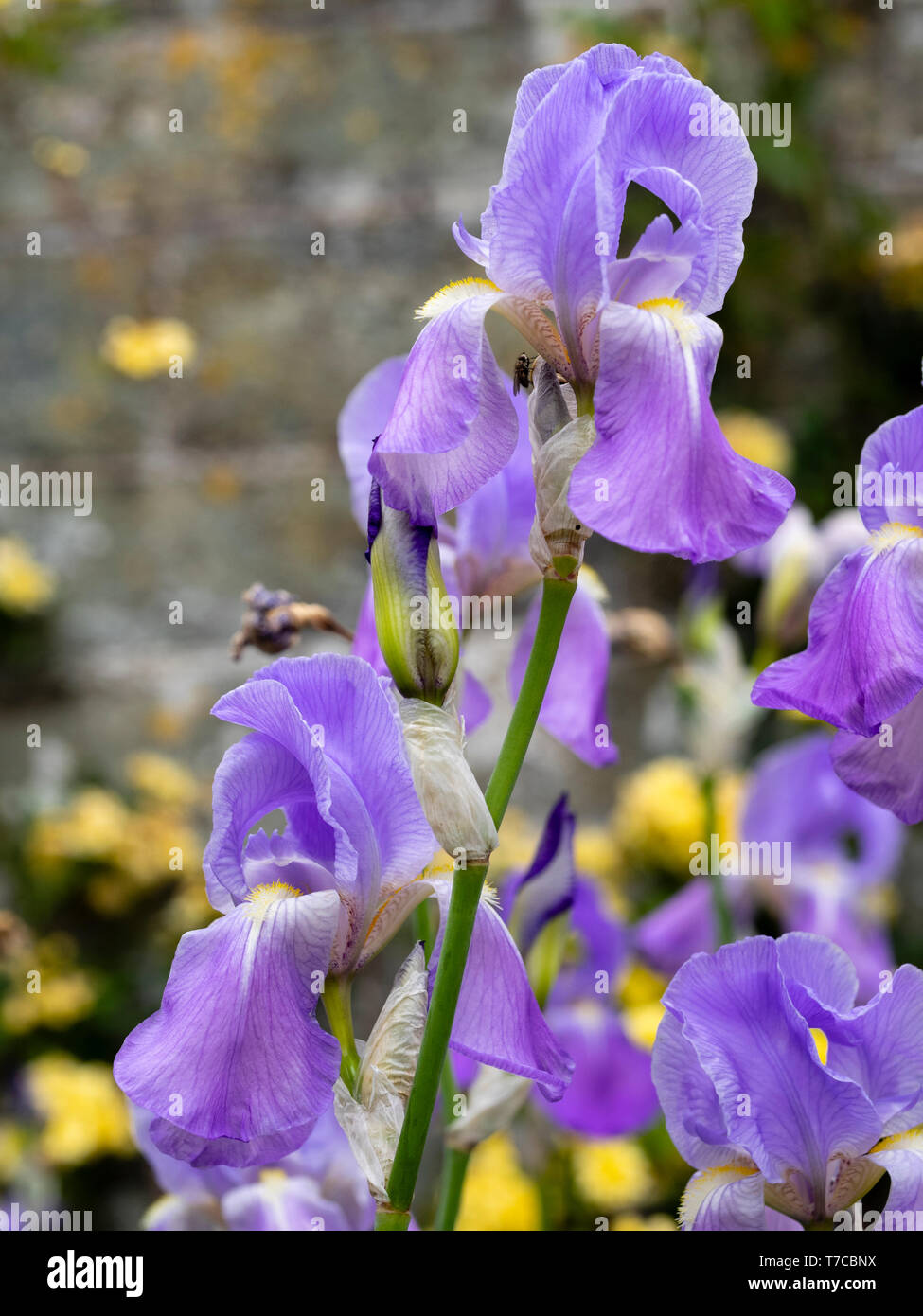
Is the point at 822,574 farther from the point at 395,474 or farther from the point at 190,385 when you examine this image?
the point at 190,385

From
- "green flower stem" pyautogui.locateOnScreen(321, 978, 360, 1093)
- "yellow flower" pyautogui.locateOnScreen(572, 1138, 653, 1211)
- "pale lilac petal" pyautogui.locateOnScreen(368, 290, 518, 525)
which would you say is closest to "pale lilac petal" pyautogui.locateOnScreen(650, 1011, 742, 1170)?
"green flower stem" pyautogui.locateOnScreen(321, 978, 360, 1093)

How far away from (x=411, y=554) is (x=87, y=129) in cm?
211

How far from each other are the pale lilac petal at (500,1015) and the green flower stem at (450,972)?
0.02 metres

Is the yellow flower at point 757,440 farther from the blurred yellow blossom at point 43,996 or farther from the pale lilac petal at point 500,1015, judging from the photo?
the pale lilac petal at point 500,1015

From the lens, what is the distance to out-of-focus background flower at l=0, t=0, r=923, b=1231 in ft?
7.09

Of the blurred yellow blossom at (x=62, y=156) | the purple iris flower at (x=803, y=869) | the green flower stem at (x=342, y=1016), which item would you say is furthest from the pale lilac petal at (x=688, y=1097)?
the blurred yellow blossom at (x=62, y=156)

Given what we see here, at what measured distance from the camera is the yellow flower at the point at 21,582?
2117mm

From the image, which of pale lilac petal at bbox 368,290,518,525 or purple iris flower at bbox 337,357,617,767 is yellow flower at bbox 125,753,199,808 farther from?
pale lilac petal at bbox 368,290,518,525

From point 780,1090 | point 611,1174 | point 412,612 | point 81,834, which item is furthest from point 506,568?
point 81,834

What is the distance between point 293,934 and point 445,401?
0.72 ft

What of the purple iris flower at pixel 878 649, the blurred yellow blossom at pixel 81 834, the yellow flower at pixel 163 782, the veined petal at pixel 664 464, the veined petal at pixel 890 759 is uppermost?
the veined petal at pixel 664 464

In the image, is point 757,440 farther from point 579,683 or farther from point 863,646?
point 863,646
